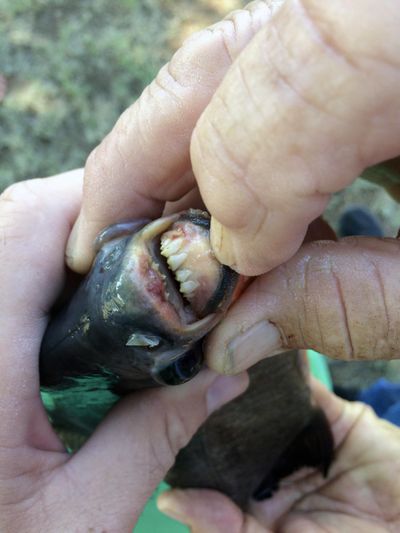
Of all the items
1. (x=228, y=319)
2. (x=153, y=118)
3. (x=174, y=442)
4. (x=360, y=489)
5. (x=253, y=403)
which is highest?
(x=153, y=118)

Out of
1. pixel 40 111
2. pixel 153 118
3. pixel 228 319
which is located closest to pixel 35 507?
pixel 228 319

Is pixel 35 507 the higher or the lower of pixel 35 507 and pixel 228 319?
the lower

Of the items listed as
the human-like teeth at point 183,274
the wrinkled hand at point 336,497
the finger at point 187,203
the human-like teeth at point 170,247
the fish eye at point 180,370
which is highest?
the human-like teeth at point 170,247

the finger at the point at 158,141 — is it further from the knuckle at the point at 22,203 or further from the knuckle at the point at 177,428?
the knuckle at the point at 177,428

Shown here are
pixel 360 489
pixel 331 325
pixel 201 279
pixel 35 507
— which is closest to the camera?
pixel 201 279

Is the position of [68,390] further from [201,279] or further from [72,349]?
[201,279]

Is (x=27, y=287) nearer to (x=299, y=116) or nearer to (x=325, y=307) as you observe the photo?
(x=325, y=307)

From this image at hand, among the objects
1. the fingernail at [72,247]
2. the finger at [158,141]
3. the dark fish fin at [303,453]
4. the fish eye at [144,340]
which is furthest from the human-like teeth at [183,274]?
the dark fish fin at [303,453]
